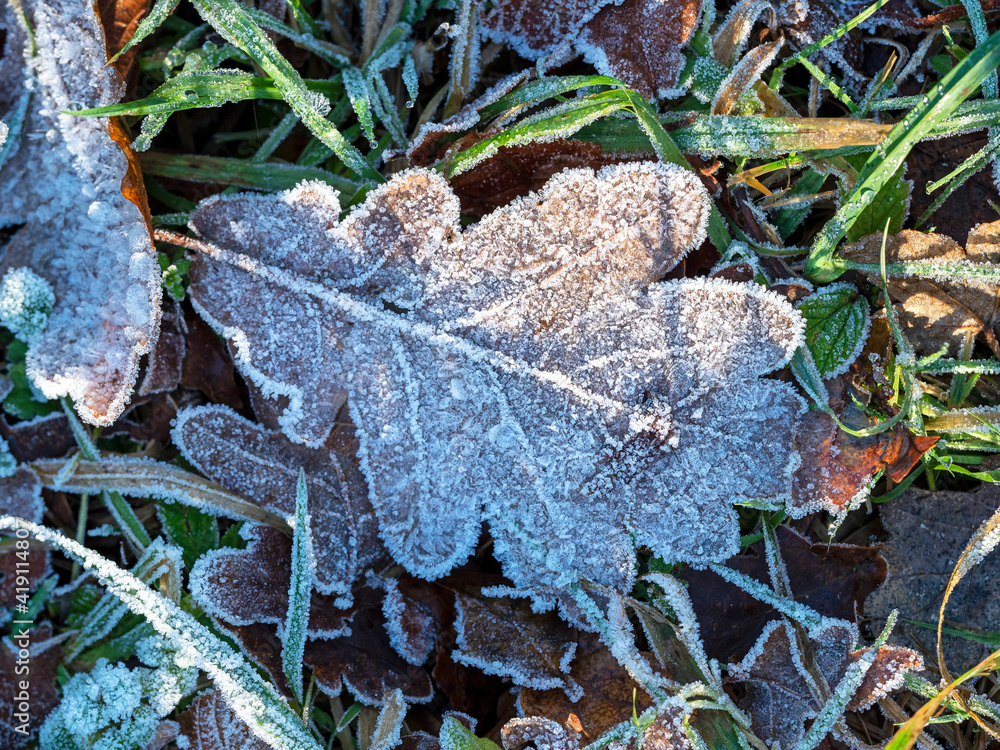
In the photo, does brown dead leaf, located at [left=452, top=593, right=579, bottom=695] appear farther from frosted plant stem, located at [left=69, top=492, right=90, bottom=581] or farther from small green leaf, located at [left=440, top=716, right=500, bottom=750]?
frosted plant stem, located at [left=69, top=492, right=90, bottom=581]

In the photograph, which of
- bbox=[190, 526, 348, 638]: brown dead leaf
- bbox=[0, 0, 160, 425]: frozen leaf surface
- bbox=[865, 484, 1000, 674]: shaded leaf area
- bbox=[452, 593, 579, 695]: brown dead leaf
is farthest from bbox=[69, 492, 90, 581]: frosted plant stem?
bbox=[865, 484, 1000, 674]: shaded leaf area

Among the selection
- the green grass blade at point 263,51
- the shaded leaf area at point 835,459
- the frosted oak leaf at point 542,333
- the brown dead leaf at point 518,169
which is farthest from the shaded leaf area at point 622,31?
the shaded leaf area at point 835,459

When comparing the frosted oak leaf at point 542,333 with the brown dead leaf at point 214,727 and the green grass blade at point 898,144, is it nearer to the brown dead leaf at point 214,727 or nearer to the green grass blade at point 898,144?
the green grass blade at point 898,144

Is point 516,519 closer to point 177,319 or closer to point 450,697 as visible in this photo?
point 450,697


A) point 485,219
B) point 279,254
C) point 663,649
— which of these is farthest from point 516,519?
point 279,254

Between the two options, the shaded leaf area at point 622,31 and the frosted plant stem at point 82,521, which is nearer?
the shaded leaf area at point 622,31

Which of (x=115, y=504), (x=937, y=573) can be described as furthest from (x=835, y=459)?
(x=115, y=504)
